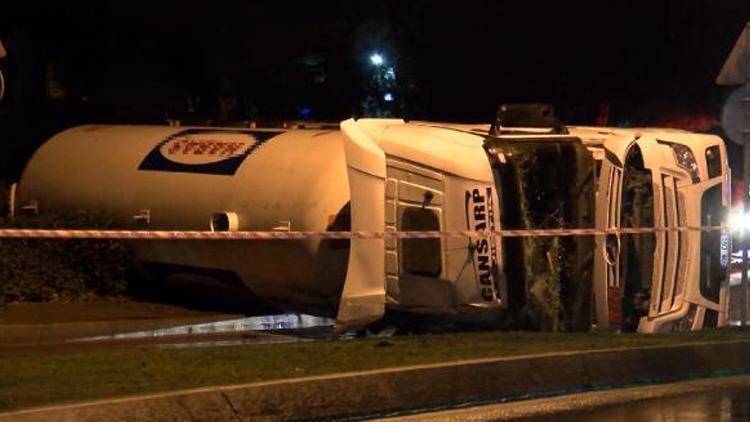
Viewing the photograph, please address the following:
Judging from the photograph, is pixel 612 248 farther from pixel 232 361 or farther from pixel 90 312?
pixel 90 312

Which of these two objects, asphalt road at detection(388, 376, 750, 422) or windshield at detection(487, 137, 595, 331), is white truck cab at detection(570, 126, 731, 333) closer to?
windshield at detection(487, 137, 595, 331)

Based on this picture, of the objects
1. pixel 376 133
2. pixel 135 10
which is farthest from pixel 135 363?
pixel 135 10

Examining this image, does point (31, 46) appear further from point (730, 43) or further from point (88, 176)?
point (730, 43)

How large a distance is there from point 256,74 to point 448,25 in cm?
477

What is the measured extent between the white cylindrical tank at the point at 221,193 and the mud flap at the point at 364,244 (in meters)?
1.03

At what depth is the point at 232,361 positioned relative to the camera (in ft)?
29.7

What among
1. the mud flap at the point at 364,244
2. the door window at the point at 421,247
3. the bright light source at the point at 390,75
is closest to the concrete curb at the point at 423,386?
the door window at the point at 421,247

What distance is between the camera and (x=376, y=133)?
1211 cm

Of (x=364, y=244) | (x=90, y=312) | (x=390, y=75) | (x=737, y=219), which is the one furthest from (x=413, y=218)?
(x=390, y=75)

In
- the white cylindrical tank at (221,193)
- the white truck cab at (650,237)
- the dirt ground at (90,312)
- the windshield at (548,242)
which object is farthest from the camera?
the dirt ground at (90,312)

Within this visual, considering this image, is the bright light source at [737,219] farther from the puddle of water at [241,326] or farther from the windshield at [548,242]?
the puddle of water at [241,326]

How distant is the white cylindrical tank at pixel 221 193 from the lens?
42.3 feet

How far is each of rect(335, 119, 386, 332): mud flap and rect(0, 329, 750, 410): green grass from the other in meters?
0.65

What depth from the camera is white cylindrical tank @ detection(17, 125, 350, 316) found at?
12898 mm
